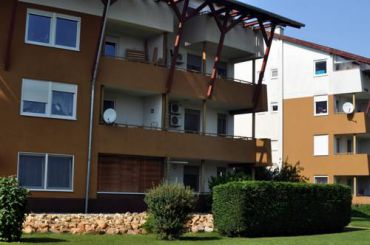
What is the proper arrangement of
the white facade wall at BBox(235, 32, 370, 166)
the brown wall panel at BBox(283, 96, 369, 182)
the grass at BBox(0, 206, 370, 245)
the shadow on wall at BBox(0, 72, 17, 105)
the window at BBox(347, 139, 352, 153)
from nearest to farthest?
the grass at BBox(0, 206, 370, 245)
the shadow on wall at BBox(0, 72, 17, 105)
the brown wall panel at BBox(283, 96, 369, 182)
the white facade wall at BBox(235, 32, 370, 166)
the window at BBox(347, 139, 352, 153)

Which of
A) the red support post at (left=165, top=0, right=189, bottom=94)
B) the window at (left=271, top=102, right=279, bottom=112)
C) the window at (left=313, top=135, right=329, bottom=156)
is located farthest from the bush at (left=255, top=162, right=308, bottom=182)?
the window at (left=271, top=102, right=279, bottom=112)

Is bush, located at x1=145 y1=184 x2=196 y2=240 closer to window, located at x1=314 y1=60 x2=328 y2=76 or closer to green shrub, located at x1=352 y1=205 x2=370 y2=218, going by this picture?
green shrub, located at x1=352 y1=205 x2=370 y2=218

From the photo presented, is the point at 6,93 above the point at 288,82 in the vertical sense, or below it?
below

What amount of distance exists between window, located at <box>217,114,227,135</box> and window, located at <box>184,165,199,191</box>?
11.1 ft

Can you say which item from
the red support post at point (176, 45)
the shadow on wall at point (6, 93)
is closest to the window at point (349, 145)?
the red support post at point (176, 45)

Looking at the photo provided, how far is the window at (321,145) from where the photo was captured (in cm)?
5066

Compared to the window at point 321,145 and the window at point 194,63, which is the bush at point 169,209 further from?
the window at point 321,145

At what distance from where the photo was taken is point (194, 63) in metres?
38.4

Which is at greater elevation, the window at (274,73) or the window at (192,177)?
the window at (274,73)

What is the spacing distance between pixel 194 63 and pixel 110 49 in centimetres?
649

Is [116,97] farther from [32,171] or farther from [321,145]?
[321,145]

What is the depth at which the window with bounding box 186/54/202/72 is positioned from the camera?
38.1 meters

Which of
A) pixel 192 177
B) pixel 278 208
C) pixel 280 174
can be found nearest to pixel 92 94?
pixel 192 177

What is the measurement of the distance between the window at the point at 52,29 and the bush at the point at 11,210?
11845 mm
